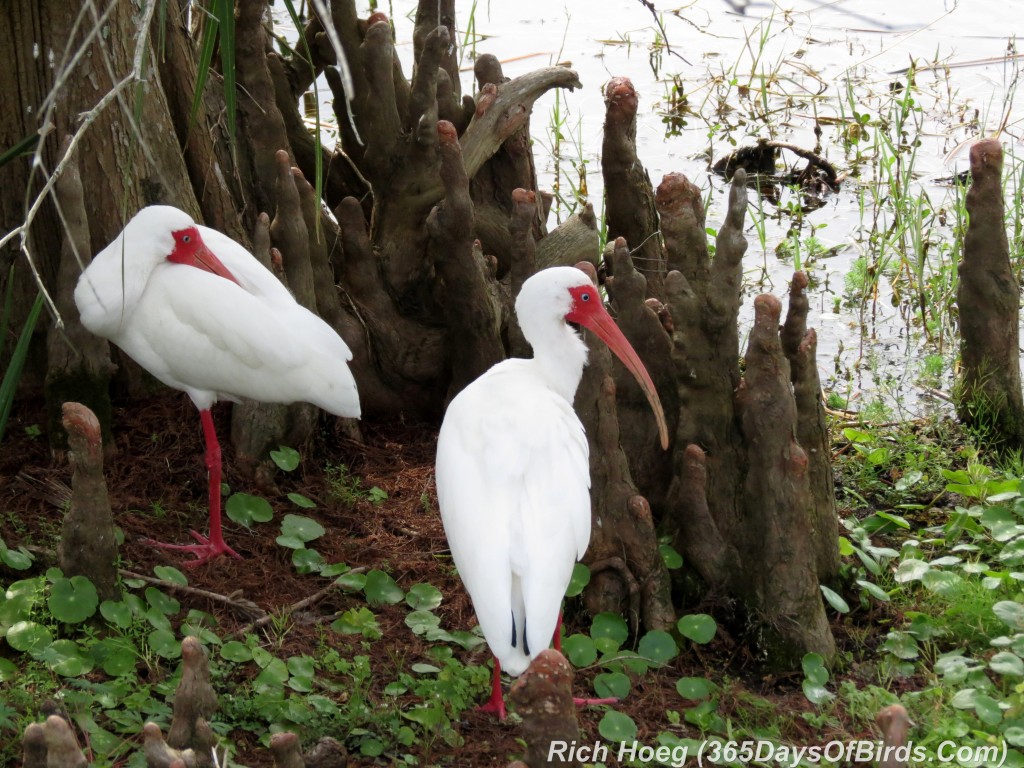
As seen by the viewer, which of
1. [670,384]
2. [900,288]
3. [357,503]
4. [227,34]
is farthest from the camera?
[900,288]

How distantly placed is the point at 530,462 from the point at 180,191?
82.8 inches

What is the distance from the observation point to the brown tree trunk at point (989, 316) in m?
5.23

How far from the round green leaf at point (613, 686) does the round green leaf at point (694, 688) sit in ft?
0.53

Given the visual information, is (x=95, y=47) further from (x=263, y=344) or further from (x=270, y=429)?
(x=270, y=429)

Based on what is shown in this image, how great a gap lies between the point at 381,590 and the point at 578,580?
699 mm

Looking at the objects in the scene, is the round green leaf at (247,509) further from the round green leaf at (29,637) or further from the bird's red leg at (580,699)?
the bird's red leg at (580,699)

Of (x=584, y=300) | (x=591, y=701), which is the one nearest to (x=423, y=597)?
(x=591, y=701)

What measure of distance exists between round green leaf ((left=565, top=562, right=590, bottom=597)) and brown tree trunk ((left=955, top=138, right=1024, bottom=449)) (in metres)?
2.26

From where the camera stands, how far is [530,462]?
3.81 metres

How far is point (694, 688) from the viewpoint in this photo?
3902 millimetres

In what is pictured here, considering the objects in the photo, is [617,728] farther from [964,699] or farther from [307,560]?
[307,560]

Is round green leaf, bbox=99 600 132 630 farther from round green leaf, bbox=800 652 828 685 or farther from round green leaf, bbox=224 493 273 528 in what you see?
round green leaf, bbox=800 652 828 685

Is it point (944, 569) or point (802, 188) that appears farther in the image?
point (802, 188)

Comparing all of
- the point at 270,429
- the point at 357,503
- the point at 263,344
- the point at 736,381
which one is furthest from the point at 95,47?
the point at 736,381
